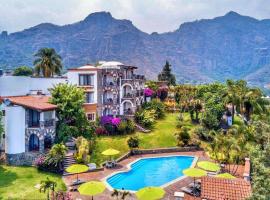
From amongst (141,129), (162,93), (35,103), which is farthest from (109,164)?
(162,93)

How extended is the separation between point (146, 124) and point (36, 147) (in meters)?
17.8

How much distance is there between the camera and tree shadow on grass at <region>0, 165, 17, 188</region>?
2698cm

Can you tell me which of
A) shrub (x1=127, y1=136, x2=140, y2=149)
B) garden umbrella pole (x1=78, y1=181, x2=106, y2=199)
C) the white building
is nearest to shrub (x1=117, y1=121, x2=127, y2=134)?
shrub (x1=127, y1=136, x2=140, y2=149)

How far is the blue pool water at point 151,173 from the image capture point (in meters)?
29.3

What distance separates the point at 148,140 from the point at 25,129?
1628 cm

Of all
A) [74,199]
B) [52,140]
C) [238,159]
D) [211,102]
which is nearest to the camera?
[74,199]

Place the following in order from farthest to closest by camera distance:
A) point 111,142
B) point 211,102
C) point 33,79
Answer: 1. point 211,102
2. point 33,79
3. point 111,142

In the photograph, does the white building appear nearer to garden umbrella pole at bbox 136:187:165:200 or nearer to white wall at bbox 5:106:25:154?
white wall at bbox 5:106:25:154

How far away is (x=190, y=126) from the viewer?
1879 inches

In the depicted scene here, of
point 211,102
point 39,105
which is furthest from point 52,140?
point 211,102

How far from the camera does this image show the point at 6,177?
2864 centimetres

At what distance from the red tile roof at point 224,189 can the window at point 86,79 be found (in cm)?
2791

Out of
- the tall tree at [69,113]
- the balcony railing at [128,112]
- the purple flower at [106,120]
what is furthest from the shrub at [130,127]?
the tall tree at [69,113]

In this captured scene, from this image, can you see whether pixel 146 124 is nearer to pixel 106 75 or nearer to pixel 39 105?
pixel 106 75
